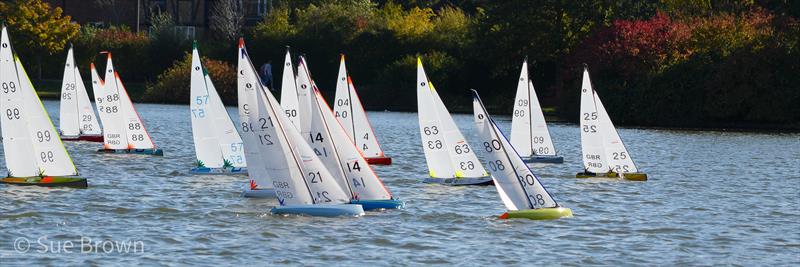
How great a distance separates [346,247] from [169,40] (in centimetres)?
7646

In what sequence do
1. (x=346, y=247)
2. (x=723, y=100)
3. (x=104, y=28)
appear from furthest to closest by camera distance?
(x=104, y=28)
(x=723, y=100)
(x=346, y=247)

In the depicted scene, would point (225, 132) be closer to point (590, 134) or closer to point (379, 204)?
point (379, 204)

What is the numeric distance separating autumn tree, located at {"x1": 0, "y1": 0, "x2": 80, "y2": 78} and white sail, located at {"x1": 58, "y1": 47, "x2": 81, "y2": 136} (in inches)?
1774

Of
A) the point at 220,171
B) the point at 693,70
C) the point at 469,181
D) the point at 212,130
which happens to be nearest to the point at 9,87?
the point at 212,130

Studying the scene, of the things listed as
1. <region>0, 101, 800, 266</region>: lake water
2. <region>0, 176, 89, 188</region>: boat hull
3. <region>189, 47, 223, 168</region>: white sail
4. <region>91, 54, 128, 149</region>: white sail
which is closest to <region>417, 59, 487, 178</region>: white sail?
<region>0, 101, 800, 266</region>: lake water

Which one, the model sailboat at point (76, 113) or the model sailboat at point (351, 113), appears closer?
the model sailboat at point (351, 113)

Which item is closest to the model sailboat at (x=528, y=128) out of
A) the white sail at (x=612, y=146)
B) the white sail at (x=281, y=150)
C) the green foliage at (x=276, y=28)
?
the white sail at (x=612, y=146)

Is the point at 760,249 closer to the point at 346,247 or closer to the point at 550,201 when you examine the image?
the point at 550,201

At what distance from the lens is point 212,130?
35094mm

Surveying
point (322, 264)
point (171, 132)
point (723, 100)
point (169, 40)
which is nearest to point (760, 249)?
point (322, 264)

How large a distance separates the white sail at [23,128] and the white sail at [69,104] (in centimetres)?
1857

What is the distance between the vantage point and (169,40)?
326 feet

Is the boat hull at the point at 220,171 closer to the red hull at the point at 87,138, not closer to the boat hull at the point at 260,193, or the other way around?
the boat hull at the point at 260,193

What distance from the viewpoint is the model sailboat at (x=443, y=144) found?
3428cm
